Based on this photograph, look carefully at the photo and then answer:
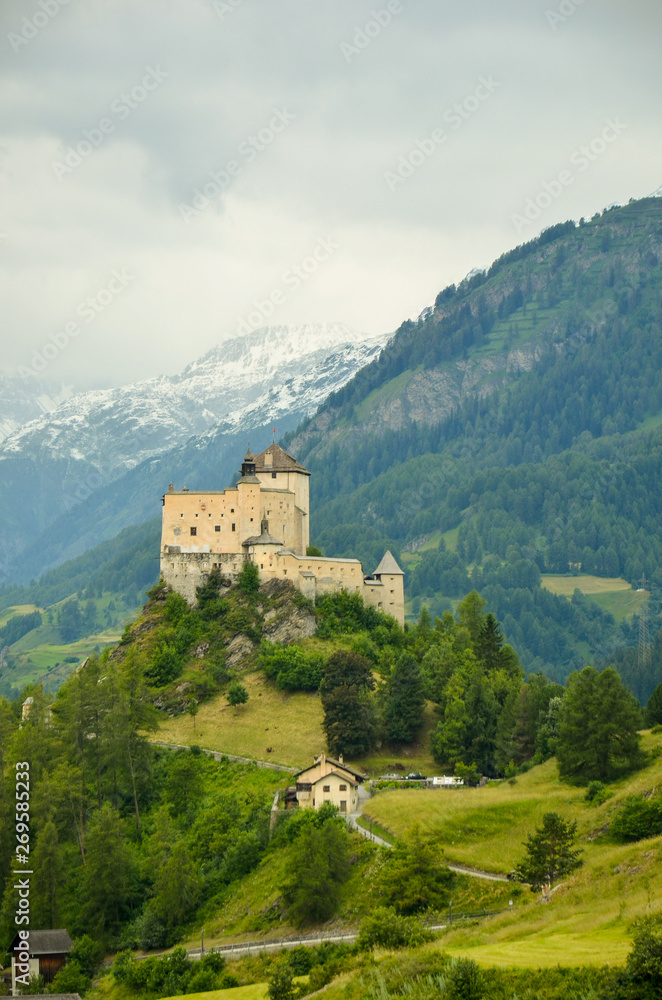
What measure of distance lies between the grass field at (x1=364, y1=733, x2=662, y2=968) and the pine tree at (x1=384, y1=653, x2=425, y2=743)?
46.9ft

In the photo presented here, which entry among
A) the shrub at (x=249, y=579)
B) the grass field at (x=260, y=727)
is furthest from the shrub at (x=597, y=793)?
the shrub at (x=249, y=579)

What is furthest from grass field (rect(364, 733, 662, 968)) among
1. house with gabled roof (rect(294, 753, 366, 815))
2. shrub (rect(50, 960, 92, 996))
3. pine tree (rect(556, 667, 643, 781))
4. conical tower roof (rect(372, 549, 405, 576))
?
conical tower roof (rect(372, 549, 405, 576))

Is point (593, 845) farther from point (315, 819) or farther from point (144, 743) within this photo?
point (144, 743)

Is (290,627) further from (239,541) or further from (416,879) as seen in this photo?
(416,879)

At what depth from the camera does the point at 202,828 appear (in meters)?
85.2

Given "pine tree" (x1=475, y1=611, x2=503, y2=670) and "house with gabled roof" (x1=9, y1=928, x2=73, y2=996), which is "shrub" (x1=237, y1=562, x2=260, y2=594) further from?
"house with gabled roof" (x1=9, y1=928, x2=73, y2=996)

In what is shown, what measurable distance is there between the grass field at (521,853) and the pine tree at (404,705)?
14.3 meters

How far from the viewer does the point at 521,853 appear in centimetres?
6569

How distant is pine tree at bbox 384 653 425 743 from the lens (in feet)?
318

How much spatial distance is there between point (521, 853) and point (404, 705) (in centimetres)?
3210

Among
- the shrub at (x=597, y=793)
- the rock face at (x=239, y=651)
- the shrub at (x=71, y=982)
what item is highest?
the rock face at (x=239, y=651)

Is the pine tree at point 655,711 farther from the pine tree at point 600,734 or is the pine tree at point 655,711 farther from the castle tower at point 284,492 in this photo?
the castle tower at point 284,492

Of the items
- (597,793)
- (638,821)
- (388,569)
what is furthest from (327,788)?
(388,569)

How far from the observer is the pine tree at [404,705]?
9688 centimetres
